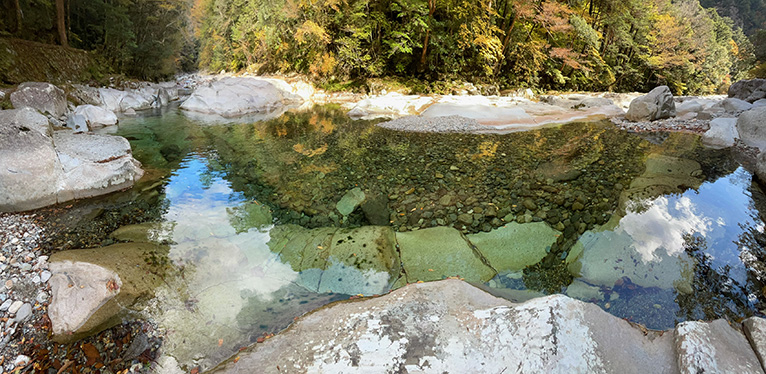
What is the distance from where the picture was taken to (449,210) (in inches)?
210

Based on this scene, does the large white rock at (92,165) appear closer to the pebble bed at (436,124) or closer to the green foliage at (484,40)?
the pebble bed at (436,124)

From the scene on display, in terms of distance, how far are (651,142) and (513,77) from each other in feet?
42.8

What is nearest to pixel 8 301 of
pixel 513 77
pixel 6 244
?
pixel 6 244

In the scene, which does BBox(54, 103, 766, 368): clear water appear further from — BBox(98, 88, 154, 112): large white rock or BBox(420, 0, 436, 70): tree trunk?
BBox(420, 0, 436, 70): tree trunk

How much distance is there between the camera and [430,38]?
774 inches

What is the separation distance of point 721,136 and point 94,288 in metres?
15.9

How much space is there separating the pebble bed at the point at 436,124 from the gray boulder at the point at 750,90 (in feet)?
54.6

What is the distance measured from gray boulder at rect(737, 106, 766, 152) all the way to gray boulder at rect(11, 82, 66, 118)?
70.8 feet

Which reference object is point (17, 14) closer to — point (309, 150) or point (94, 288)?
point (309, 150)

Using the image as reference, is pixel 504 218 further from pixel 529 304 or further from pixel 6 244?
pixel 6 244

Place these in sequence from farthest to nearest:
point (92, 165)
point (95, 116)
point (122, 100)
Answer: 1. point (122, 100)
2. point (95, 116)
3. point (92, 165)

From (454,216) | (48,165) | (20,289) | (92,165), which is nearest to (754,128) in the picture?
(454,216)

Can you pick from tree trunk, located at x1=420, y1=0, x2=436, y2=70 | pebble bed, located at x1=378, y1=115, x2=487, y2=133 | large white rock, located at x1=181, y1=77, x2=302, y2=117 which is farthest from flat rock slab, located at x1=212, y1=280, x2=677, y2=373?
tree trunk, located at x1=420, y1=0, x2=436, y2=70

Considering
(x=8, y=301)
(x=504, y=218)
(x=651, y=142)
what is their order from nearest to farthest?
(x=8, y=301)
(x=504, y=218)
(x=651, y=142)
